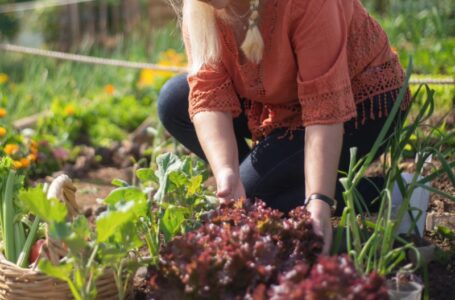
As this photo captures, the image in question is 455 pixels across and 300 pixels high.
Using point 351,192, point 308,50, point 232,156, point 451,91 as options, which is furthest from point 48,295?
point 451,91

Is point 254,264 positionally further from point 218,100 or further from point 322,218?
point 218,100

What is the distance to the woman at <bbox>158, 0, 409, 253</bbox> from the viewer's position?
2.17 meters

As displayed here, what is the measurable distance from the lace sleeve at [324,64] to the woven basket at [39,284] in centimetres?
71

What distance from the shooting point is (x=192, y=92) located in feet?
8.37

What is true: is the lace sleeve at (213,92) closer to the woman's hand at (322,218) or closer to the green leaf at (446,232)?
the woman's hand at (322,218)

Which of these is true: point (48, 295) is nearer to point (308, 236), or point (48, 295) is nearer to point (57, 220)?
point (57, 220)

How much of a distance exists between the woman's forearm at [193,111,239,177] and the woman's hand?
1.00 feet

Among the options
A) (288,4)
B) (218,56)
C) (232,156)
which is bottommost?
(232,156)

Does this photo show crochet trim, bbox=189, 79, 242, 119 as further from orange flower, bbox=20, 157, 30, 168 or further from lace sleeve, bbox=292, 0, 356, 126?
orange flower, bbox=20, 157, 30, 168

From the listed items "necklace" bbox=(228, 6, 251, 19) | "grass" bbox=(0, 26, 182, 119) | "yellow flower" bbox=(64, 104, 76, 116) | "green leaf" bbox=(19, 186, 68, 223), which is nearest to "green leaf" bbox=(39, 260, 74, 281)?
"green leaf" bbox=(19, 186, 68, 223)

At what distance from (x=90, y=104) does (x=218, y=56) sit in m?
2.57

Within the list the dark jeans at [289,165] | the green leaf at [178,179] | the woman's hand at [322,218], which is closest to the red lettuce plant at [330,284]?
the woman's hand at [322,218]

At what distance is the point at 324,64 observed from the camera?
2186 millimetres

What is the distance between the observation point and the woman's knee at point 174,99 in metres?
2.93
